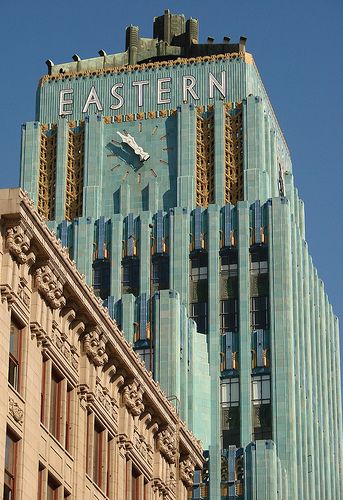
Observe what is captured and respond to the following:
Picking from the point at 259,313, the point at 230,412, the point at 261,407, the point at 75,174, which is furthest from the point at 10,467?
the point at 75,174

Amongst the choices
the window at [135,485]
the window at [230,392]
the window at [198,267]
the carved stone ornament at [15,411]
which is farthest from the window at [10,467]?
the window at [198,267]

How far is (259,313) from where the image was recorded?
118 metres

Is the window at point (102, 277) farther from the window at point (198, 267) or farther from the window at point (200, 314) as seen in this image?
the window at point (200, 314)

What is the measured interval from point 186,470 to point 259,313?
44.7 metres

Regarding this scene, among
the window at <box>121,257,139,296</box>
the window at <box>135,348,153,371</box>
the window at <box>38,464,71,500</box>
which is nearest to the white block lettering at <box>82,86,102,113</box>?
the window at <box>121,257,139,296</box>

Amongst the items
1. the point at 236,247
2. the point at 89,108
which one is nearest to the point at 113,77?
the point at 89,108

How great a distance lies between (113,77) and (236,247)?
66.2 ft

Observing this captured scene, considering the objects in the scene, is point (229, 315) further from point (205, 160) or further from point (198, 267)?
point (205, 160)

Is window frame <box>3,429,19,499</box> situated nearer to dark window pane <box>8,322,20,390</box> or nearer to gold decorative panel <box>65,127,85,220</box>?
dark window pane <box>8,322,20,390</box>

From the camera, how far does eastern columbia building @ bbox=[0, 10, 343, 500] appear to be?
113812mm

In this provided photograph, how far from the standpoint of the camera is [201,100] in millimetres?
129500

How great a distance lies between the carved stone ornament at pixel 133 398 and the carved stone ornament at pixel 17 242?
11804mm

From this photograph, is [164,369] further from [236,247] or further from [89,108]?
[89,108]

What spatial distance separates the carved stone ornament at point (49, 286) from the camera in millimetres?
58125
